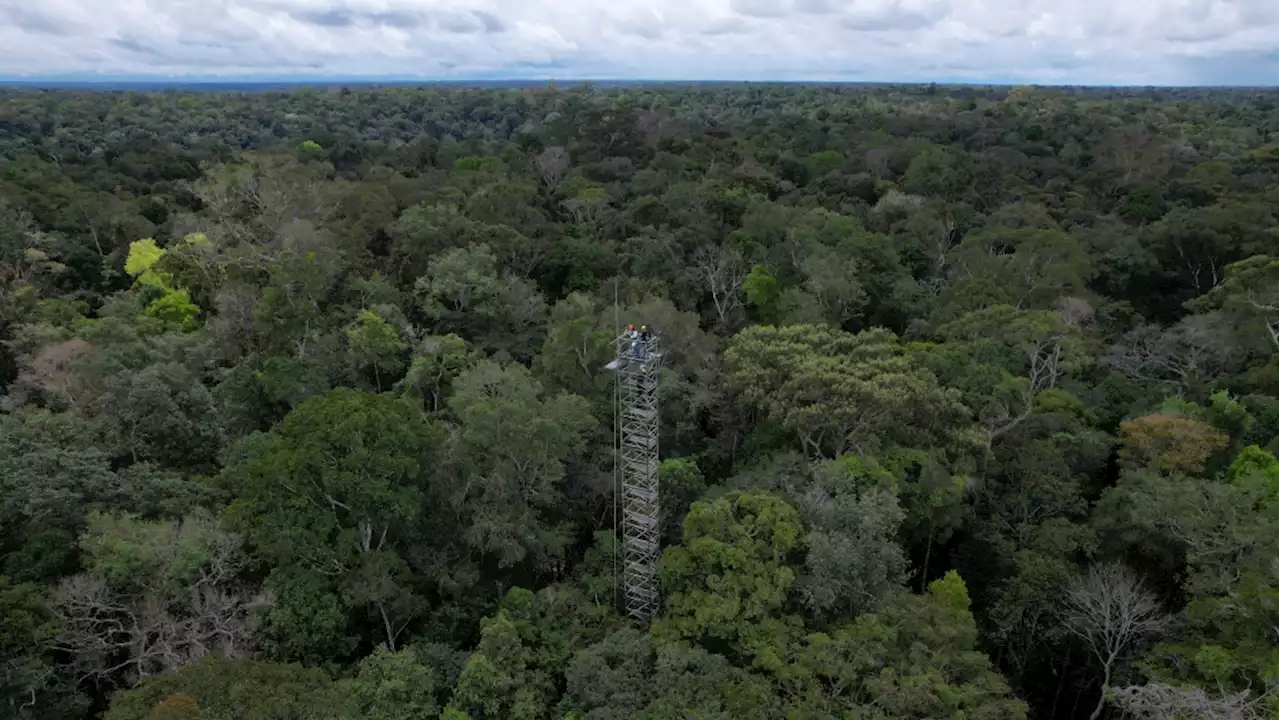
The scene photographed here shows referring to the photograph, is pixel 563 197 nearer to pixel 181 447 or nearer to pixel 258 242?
pixel 258 242

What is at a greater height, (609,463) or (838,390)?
(838,390)

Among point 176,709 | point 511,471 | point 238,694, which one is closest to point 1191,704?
point 511,471

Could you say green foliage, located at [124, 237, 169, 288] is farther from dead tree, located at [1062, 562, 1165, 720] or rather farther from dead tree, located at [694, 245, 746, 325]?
dead tree, located at [1062, 562, 1165, 720]

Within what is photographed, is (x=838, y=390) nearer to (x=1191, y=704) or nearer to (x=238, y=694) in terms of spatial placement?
(x=1191, y=704)

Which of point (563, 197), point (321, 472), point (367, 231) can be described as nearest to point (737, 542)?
point (321, 472)

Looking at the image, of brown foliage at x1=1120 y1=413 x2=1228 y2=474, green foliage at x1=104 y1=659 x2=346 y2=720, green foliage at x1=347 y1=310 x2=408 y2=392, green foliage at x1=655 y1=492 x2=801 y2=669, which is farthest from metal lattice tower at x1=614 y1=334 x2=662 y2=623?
brown foliage at x1=1120 y1=413 x2=1228 y2=474
